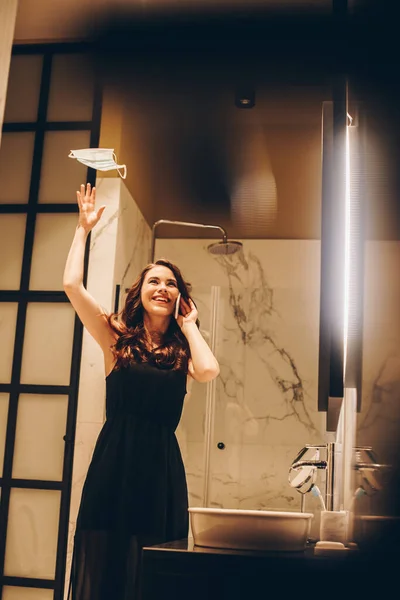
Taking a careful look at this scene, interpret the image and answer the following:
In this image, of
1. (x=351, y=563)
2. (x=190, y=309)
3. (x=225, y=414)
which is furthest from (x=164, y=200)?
(x=351, y=563)

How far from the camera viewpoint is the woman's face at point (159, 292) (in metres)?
2.09

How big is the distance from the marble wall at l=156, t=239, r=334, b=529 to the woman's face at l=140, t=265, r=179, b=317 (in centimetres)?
115

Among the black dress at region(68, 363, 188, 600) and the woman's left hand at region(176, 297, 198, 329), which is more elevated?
the woman's left hand at region(176, 297, 198, 329)

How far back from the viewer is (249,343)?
11.5ft

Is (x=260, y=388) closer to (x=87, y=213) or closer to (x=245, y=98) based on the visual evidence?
(x=245, y=98)

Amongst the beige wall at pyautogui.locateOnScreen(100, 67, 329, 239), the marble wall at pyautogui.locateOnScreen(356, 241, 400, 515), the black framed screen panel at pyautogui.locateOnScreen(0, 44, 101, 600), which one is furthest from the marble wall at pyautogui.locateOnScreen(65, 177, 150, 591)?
the marble wall at pyautogui.locateOnScreen(356, 241, 400, 515)

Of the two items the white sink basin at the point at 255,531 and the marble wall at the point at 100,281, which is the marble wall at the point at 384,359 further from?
the marble wall at the point at 100,281

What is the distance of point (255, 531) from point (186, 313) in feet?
4.12

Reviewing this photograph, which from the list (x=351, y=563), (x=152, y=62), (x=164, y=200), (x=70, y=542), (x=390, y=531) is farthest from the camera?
(x=164, y=200)

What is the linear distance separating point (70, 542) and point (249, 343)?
1436mm

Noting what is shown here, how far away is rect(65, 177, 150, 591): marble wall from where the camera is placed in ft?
8.24

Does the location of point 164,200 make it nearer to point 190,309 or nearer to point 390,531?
point 190,309

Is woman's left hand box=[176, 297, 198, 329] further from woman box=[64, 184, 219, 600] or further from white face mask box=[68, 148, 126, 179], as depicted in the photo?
white face mask box=[68, 148, 126, 179]

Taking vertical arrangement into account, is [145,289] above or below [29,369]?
above
